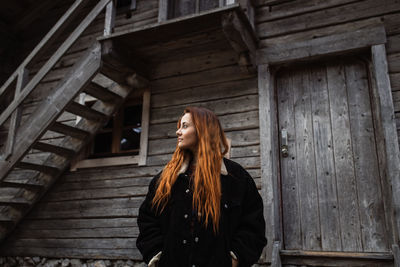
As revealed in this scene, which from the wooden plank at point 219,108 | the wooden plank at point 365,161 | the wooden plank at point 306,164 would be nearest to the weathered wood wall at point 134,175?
the wooden plank at point 219,108

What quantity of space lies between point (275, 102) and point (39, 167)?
3.33 meters

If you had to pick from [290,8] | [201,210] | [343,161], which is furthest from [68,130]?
[343,161]

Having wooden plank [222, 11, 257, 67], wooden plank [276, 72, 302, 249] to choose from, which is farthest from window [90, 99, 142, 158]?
wooden plank [276, 72, 302, 249]

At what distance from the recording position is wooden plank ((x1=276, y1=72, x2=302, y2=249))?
404cm

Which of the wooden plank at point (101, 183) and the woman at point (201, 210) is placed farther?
the wooden plank at point (101, 183)

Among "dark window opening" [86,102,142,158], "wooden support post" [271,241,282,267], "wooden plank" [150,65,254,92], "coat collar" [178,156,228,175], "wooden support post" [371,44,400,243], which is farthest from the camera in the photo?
"dark window opening" [86,102,142,158]

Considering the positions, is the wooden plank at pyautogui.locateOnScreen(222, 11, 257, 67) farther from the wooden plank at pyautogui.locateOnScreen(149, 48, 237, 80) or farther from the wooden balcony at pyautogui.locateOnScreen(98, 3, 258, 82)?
the wooden plank at pyautogui.locateOnScreen(149, 48, 237, 80)

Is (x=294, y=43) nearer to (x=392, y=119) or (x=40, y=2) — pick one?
(x=392, y=119)

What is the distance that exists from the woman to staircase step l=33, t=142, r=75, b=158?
2.75 metres

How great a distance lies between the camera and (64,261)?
5.02 meters

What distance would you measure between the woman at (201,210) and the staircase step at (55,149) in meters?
2.75

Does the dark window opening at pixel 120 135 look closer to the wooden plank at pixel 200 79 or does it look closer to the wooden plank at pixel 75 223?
the wooden plank at pixel 200 79

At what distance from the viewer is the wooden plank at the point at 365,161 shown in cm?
372

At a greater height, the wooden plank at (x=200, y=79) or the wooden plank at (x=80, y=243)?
the wooden plank at (x=200, y=79)
